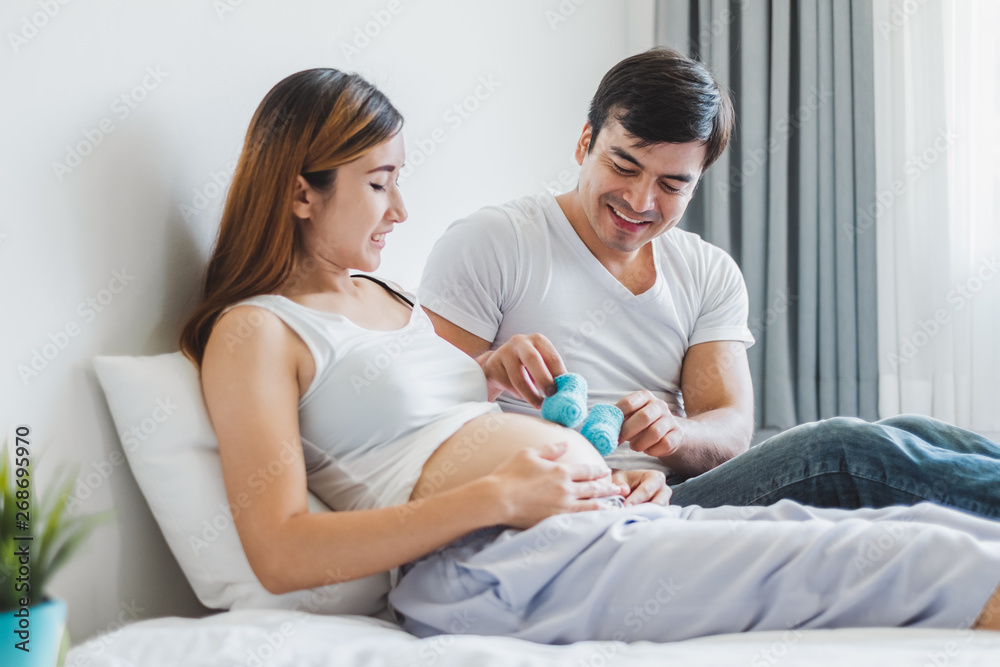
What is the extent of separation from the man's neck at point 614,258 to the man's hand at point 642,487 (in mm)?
490

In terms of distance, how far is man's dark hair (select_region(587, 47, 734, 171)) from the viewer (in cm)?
161

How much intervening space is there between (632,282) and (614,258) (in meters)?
0.06

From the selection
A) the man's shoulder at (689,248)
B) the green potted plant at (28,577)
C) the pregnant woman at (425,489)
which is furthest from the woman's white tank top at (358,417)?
the man's shoulder at (689,248)

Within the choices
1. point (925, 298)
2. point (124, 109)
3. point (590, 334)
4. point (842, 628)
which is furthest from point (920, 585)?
point (925, 298)

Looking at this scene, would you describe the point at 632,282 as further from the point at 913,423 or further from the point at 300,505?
the point at 300,505

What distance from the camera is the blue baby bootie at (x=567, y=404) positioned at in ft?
4.21

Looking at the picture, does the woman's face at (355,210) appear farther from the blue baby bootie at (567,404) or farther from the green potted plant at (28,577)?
the green potted plant at (28,577)

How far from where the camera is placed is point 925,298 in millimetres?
2703

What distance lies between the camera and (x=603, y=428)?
4.31 feet

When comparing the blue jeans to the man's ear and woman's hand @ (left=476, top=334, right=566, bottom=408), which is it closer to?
woman's hand @ (left=476, top=334, right=566, bottom=408)

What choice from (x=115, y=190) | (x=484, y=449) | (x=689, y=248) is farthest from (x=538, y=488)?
(x=689, y=248)

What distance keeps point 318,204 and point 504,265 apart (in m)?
0.50

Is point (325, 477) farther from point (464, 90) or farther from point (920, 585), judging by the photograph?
point (464, 90)

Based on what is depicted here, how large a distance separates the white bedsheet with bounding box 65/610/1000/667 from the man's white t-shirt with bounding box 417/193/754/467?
0.72m
